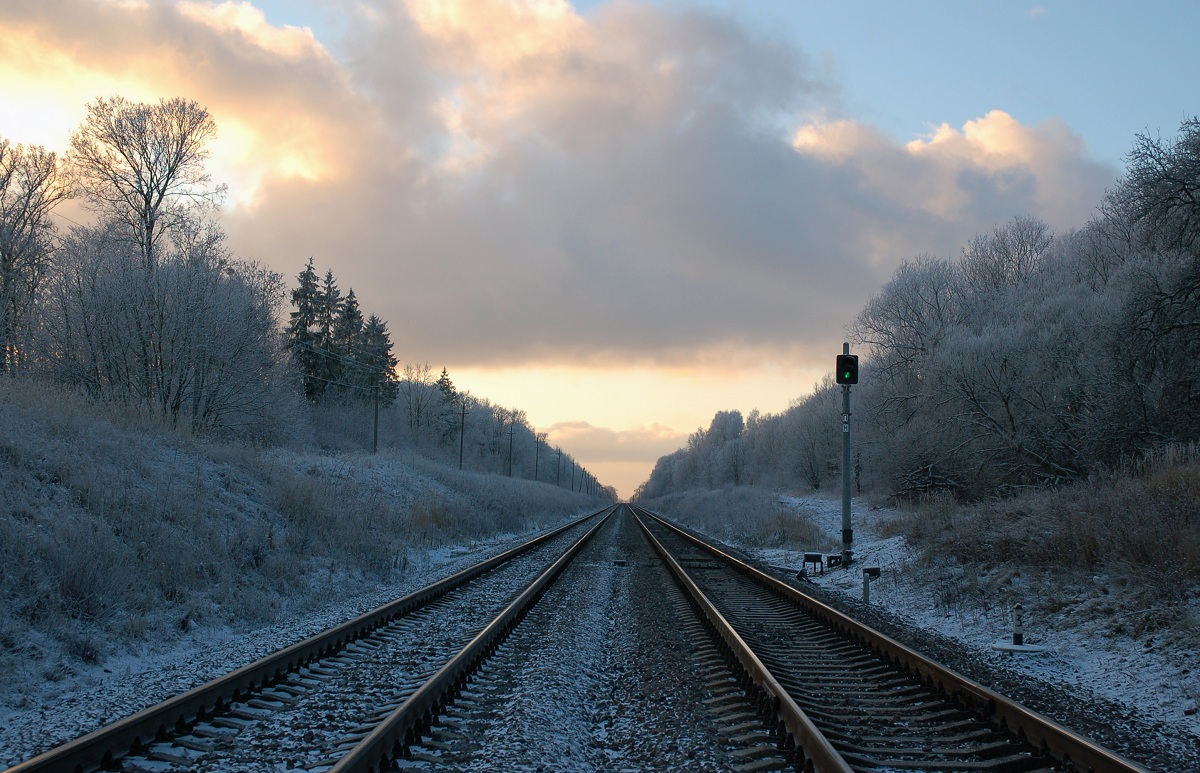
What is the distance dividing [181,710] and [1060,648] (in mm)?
9039

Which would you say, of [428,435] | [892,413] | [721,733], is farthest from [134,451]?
[428,435]

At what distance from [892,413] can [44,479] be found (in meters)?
34.3

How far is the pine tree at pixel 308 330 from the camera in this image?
199 feet

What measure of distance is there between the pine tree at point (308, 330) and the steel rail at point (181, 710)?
185 feet

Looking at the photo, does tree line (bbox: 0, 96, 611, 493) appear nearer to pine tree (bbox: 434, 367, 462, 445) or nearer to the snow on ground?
the snow on ground

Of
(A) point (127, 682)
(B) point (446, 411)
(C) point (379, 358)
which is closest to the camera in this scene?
(A) point (127, 682)

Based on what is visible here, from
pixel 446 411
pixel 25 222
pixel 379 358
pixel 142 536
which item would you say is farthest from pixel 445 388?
pixel 142 536

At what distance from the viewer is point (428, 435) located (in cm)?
9100

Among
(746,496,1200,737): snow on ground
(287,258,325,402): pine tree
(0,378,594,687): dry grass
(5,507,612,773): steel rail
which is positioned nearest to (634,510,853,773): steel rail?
(746,496,1200,737): snow on ground

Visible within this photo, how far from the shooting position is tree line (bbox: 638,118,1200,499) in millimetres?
17594

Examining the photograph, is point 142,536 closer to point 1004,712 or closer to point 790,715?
point 790,715

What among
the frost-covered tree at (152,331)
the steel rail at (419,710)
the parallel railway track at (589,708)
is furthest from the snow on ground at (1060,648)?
the frost-covered tree at (152,331)

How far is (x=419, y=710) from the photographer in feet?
17.9

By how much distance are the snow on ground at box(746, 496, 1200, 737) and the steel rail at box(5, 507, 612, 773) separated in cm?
749
